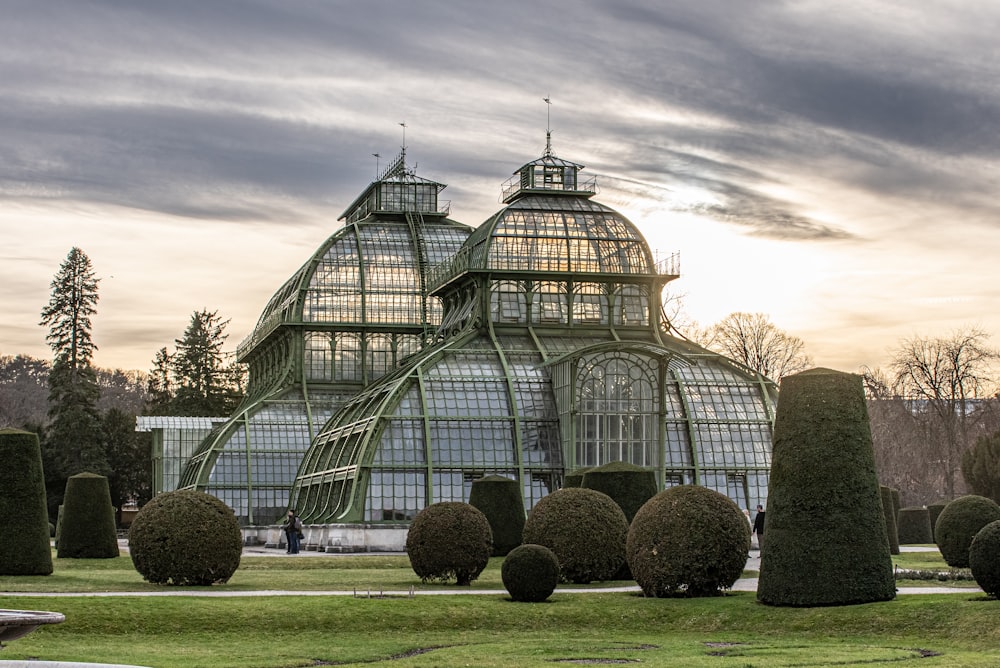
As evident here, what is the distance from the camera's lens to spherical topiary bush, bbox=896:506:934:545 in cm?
6406

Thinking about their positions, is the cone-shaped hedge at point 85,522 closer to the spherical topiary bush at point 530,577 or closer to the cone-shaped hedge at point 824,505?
the spherical topiary bush at point 530,577

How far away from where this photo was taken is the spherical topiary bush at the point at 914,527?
64062 millimetres

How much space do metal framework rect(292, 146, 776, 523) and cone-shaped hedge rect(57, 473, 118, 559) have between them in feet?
32.4

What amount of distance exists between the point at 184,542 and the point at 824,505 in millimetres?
15345

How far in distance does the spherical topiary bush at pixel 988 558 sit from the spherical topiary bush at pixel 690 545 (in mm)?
6059

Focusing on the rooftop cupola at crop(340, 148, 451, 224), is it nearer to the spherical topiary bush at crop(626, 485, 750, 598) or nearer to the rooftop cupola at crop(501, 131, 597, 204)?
the rooftop cupola at crop(501, 131, 597, 204)

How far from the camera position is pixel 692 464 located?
5750 centimetres

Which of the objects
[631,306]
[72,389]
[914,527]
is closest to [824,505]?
[631,306]

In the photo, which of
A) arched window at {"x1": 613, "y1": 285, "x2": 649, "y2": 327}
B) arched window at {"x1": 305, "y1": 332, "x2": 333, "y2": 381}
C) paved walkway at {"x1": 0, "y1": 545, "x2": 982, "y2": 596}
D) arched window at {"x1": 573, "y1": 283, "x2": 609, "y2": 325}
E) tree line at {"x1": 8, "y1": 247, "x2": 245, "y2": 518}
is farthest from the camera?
tree line at {"x1": 8, "y1": 247, "x2": 245, "y2": 518}

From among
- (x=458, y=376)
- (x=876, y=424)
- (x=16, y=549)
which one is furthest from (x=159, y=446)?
(x=876, y=424)

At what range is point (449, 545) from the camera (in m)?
35.7

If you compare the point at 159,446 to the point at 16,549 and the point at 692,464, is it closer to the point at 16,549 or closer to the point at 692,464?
the point at 692,464

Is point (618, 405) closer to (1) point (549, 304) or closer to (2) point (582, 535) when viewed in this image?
(1) point (549, 304)

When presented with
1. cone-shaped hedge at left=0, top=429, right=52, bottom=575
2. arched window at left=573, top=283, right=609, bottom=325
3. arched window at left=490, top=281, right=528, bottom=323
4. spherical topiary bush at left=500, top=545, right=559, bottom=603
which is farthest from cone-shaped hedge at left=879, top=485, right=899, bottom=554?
cone-shaped hedge at left=0, top=429, right=52, bottom=575
